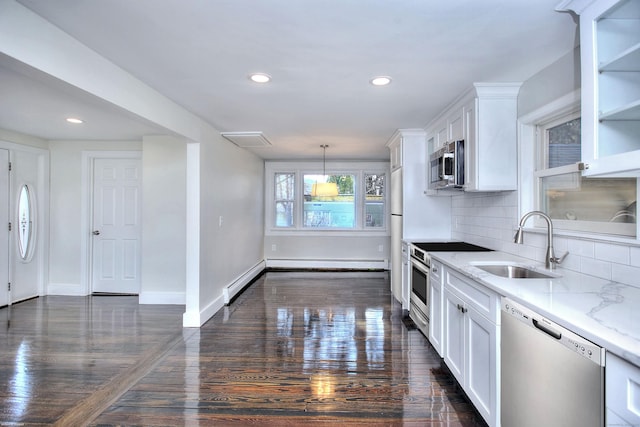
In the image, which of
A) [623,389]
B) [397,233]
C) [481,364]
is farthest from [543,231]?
[397,233]

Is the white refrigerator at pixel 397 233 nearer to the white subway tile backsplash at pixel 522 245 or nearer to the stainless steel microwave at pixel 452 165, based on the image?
the white subway tile backsplash at pixel 522 245

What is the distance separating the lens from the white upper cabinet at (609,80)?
1.43m

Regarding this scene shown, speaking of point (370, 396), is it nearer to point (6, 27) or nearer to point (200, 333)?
point (200, 333)

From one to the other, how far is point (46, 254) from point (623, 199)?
6.37 meters

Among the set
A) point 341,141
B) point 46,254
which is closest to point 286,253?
point 341,141

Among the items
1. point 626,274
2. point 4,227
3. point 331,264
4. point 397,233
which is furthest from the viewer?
point 331,264

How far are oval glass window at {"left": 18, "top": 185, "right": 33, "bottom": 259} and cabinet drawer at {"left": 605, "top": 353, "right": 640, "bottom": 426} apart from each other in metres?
5.96

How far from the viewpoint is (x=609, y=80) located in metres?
1.48

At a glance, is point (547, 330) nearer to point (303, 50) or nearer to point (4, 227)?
point (303, 50)

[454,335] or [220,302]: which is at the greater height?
[454,335]

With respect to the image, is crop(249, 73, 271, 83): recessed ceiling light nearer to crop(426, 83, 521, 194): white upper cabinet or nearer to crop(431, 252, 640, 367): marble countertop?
crop(426, 83, 521, 194): white upper cabinet

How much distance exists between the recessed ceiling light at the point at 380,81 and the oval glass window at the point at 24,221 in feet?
15.9

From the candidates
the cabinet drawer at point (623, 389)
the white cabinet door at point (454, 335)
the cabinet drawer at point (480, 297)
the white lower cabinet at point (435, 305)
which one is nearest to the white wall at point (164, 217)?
the white lower cabinet at point (435, 305)

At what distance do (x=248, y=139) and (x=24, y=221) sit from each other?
127 inches
